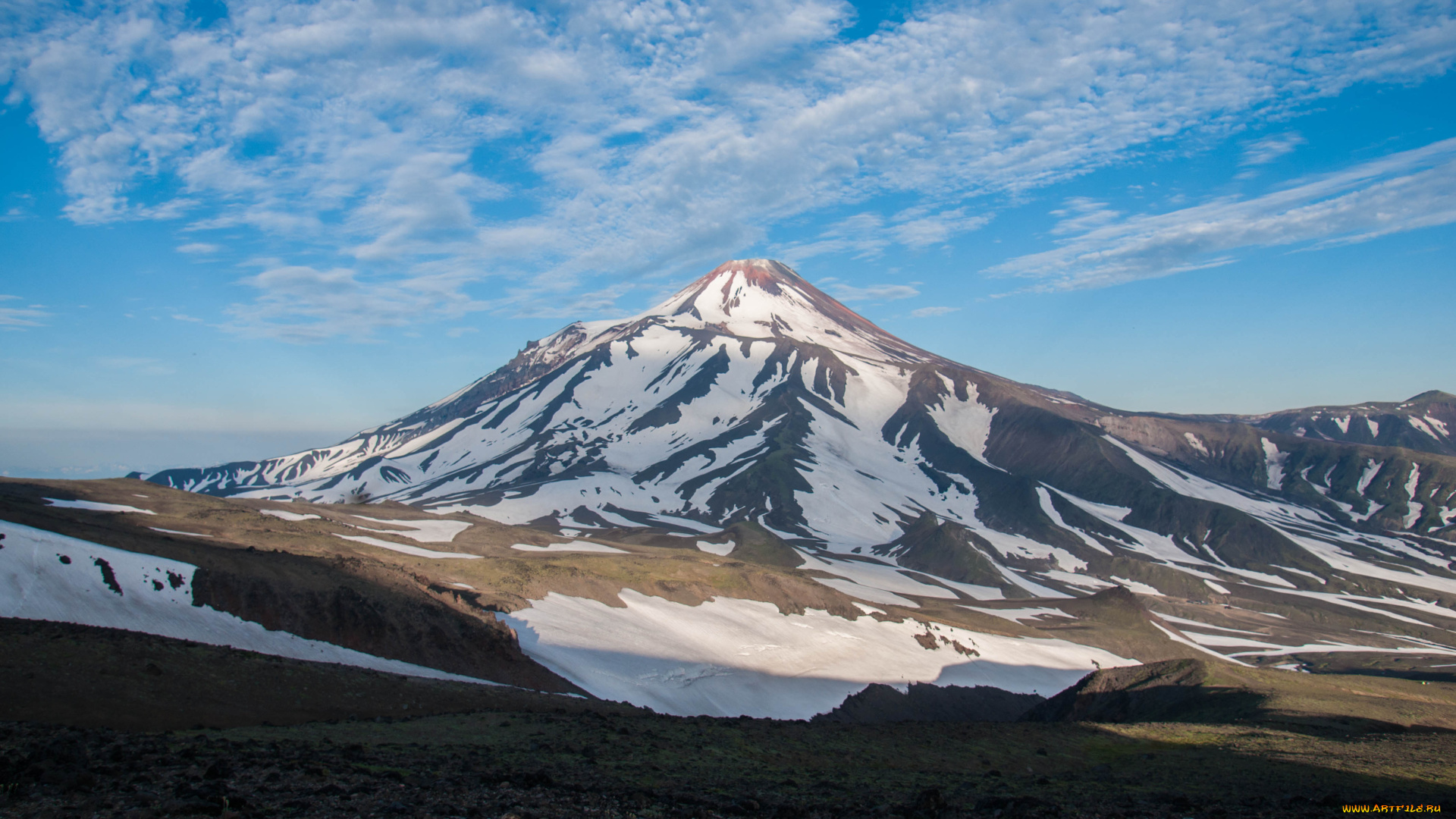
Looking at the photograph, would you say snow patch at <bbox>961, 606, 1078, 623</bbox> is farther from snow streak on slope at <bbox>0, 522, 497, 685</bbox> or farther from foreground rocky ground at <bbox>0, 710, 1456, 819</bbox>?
snow streak on slope at <bbox>0, 522, 497, 685</bbox>

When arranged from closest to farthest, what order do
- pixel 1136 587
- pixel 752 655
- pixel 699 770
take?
1. pixel 699 770
2. pixel 752 655
3. pixel 1136 587

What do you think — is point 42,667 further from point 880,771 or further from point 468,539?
point 468,539

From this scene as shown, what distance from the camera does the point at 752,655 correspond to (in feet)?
183

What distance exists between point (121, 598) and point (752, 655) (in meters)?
36.5

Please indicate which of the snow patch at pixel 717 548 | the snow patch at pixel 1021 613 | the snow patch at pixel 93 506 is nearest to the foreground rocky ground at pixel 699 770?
the snow patch at pixel 93 506

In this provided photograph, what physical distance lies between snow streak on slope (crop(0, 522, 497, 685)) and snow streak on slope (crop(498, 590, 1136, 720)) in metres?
Answer: 13.0

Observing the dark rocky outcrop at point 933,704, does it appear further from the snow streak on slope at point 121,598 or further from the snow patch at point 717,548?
the snow patch at point 717,548

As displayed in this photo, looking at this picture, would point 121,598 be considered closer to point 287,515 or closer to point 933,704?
point 287,515

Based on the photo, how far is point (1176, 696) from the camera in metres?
42.1

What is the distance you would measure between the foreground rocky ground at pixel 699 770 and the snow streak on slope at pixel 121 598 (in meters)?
11.8

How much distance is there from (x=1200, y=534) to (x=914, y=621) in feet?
473

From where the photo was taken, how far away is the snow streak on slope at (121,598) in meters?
28.5

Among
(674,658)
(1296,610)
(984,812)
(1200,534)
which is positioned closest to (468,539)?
(674,658)

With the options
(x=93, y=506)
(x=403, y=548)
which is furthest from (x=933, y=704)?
(x=93, y=506)
